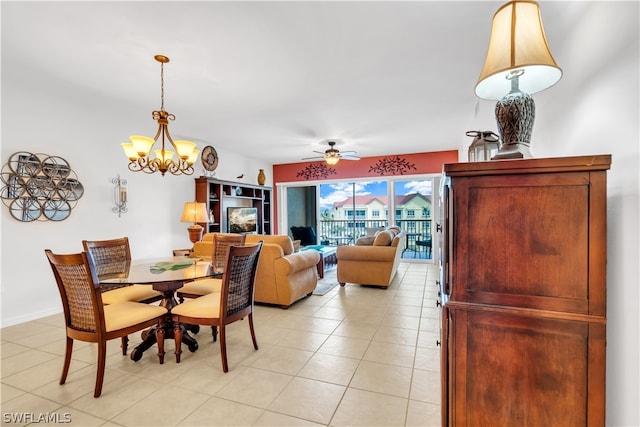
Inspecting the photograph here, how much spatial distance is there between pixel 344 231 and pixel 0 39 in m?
6.67

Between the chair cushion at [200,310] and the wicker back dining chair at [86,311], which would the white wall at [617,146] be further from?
the wicker back dining chair at [86,311]

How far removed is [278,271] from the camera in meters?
3.51

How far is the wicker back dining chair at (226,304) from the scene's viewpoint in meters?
2.21

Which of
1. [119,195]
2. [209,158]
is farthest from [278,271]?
[209,158]

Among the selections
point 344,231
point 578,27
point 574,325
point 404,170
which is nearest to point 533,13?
point 578,27

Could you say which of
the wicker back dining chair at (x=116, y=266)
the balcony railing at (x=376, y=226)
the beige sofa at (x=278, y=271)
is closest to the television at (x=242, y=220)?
the balcony railing at (x=376, y=226)

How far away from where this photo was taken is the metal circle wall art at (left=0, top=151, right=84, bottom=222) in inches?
124

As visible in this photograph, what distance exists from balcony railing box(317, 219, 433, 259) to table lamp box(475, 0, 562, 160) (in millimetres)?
5339

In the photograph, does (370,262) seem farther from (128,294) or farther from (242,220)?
(242,220)

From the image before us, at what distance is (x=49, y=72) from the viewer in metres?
2.82

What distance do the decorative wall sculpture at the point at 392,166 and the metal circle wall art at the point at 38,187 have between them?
559 cm

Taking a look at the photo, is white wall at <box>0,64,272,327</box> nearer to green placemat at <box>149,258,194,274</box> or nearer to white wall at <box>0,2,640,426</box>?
white wall at <box>0,2,640,426</box>

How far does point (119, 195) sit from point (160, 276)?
8.42 ft

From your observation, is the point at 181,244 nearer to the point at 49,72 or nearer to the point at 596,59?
the point at 49,72
